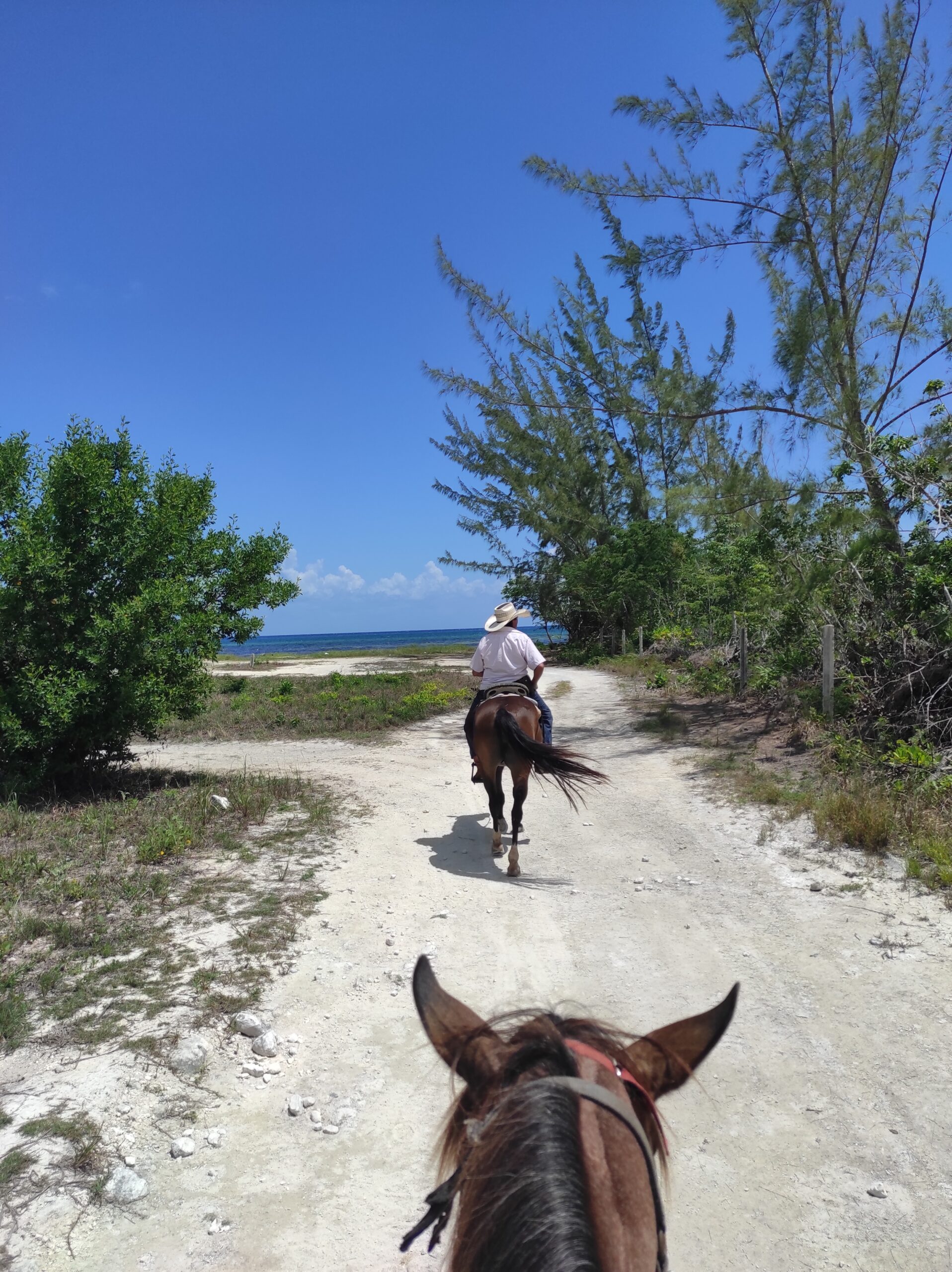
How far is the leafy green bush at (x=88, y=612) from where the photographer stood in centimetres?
728

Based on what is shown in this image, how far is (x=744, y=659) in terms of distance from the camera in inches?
504

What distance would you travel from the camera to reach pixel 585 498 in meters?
31.3

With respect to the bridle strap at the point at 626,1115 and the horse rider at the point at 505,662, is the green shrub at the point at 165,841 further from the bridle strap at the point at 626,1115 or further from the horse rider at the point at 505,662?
the bridle strap at the point at 626,1115

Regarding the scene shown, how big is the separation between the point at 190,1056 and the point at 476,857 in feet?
11.2

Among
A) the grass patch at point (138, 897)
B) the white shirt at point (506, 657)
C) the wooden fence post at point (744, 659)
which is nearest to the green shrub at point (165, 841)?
the grass patch at point (138, 897)

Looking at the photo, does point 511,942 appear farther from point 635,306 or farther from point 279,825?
point 635,306

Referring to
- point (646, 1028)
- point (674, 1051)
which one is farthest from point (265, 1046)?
point (674, 1051)

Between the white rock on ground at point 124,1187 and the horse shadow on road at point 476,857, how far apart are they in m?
3.35

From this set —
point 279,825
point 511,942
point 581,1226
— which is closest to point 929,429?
point 511,942

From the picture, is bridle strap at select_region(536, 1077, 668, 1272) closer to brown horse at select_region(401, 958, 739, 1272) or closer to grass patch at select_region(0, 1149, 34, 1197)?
brown horse at select_region(401, 958, 739, 1272)

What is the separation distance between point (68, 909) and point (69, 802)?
133 inches

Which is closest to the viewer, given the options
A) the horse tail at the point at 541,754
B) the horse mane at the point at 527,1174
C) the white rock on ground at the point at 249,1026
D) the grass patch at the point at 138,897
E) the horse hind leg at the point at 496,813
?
the horse mane at the point at 527,1174

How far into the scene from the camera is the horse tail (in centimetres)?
608

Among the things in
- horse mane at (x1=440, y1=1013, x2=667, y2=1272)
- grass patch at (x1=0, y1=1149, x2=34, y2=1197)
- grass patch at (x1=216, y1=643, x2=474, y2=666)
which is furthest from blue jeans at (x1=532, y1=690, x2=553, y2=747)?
grass patch at (x1=216, y1=643, x2=474, y2=666)
